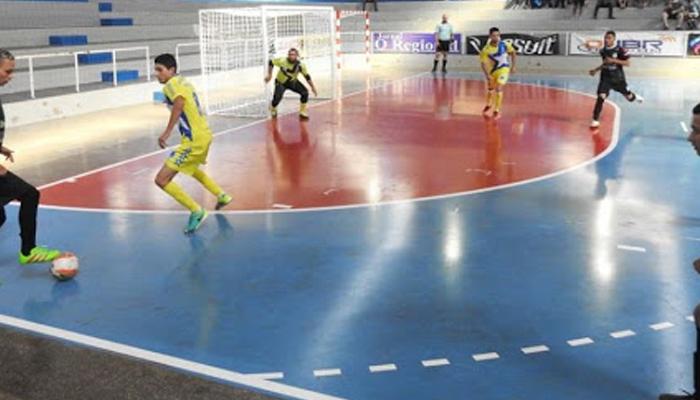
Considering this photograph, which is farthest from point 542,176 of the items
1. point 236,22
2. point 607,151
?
point 236,22

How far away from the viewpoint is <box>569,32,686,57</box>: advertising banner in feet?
81.4

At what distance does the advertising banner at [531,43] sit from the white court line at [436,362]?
77.7 ft

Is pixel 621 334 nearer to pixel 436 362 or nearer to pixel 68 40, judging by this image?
pixel 436 362

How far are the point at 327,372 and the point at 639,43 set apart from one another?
2389cm

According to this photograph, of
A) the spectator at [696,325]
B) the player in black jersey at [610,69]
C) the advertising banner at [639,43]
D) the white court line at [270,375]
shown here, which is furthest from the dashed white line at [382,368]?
the advertising banner at [639,43]

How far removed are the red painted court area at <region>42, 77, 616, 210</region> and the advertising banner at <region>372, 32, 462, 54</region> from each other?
11716mm

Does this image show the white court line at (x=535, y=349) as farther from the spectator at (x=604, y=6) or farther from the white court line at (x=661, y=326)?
the spectator at (x=604, y=6)

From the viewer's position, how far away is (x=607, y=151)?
38.1 ft

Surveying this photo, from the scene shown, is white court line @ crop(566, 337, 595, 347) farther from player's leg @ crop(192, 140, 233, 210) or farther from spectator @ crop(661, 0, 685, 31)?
spectator @ crop(661, 0, 685, 31)

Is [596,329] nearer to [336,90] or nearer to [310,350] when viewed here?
[310,350]

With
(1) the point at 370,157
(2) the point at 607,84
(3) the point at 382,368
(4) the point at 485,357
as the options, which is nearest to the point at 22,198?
(3) the point at 382,368

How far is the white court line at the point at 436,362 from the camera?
4.65 metres

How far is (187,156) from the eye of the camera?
7672mm

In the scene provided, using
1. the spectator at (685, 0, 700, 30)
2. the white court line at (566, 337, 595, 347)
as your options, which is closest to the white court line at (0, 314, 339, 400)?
the white court line at (566, 337, 595, 347)
